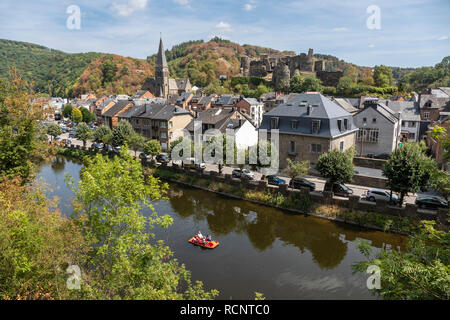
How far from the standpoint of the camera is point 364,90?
8281 cm

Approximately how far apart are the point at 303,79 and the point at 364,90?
19350 millimetres

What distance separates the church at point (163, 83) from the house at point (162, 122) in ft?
Answer: 160

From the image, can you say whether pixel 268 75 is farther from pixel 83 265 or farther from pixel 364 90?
pixel 83 265

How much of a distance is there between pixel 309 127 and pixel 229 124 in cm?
1424

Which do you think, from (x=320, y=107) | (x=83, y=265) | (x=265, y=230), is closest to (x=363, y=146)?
(x=320, y=107)

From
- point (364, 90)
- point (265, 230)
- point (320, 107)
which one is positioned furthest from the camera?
point (364, 90)

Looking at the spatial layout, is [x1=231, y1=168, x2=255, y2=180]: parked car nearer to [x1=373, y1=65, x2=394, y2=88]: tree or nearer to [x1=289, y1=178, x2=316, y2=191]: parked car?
[x1=289, y1=178, x2=316, y2=191]: parked car

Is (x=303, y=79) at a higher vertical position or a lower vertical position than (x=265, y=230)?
higher

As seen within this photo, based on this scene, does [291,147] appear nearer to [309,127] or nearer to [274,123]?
[309,127]

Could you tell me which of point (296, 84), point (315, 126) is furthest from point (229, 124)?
point (296, 84)

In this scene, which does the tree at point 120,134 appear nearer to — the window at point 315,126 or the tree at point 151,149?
the tree at point 151,149

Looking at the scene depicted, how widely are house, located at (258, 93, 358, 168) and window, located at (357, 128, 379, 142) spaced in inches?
127

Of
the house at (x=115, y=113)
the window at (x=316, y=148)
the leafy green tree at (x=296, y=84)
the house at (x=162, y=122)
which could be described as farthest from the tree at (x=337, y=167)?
the leafy green tree at (x=296, y=84)

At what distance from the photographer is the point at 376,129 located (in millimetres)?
40438
